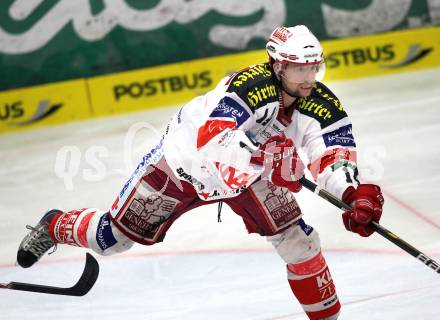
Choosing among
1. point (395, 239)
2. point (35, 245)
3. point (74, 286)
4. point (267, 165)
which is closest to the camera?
point (395, 239)

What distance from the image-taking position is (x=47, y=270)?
16.4 ft

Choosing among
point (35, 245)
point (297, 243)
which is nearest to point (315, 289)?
point (297, 243)

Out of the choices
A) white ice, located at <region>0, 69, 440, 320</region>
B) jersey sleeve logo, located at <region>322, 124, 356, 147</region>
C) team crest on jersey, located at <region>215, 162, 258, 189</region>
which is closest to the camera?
team crest on jersey, located at <region>215, 162, 258, 189</region>

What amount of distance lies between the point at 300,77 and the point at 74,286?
1474mm

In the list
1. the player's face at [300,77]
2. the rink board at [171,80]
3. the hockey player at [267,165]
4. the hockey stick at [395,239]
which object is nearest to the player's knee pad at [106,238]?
the hockey player at [267,165]

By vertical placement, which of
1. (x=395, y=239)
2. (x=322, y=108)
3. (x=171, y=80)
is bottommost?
(x=171, y=80)

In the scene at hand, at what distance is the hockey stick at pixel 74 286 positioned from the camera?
4184mm

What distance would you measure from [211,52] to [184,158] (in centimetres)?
540

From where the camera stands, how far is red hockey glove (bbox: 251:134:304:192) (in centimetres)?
386

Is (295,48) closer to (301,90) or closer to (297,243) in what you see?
(301,90)

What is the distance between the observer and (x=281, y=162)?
3918 mm

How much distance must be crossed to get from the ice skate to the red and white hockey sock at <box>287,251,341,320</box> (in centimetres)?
127

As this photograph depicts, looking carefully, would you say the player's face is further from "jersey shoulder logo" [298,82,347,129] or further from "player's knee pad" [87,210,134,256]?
"player's knee pad" [87,210,134,256]

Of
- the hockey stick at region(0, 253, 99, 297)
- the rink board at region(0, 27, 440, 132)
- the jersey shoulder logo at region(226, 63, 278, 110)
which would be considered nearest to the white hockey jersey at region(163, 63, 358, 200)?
the jersey shoulder logo at region(226, 63, 278, 110)
